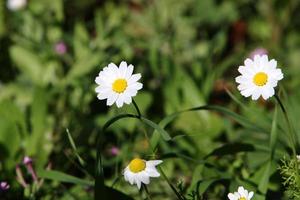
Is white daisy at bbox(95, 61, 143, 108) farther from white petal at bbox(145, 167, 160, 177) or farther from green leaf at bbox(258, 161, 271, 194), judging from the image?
green leaf at bbox(258, 161, 271, 194)

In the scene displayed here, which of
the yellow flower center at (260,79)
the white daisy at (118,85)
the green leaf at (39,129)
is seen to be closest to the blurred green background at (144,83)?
the green leaf at (39,129)

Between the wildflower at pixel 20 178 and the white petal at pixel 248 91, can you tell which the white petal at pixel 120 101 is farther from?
the wildflower at pixel 20 178

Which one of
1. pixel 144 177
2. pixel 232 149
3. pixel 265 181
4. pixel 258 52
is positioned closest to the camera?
pixel 144 177

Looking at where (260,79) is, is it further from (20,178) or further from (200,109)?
(20,178)

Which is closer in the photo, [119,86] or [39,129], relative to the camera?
[119,86]

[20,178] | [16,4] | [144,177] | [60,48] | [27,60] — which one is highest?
[16,4]

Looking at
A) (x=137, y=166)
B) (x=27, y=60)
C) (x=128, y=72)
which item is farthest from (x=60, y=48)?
(x=137, y=166)
